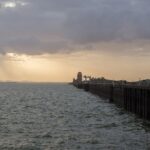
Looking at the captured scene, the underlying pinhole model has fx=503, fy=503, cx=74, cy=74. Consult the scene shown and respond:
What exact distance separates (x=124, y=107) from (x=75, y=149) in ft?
116

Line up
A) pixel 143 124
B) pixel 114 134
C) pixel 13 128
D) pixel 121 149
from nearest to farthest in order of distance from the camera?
pixel 121 149 < pixel 114 134 < pixel 13 128 < pixel 143 124

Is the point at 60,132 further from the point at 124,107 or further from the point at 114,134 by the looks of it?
the point at 124,107

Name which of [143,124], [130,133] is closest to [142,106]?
[143,124]

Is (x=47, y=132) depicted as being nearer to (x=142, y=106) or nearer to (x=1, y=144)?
(x=1, y=144)

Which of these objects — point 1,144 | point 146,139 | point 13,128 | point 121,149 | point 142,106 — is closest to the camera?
point 121,149

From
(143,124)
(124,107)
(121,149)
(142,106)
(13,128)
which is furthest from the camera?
(124,107)

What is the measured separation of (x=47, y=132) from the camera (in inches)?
1282

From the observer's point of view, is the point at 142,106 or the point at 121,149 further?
the point at 142,106

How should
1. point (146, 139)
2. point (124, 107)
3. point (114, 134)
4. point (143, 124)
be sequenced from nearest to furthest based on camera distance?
point (146, 139) → point (114, 134) → point (143, 124) → point (124, 107)

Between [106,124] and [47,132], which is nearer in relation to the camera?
[47,132]

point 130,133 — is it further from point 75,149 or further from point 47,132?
point 75,149

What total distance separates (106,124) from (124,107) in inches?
838

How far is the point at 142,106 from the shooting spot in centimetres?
4484

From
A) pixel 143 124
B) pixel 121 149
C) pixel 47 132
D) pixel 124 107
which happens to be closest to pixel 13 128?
pixel 47 132
